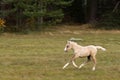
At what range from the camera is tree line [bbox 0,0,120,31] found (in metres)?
27.6

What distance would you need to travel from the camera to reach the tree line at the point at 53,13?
27.6 m

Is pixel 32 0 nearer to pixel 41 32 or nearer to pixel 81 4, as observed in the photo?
pixel 41 32

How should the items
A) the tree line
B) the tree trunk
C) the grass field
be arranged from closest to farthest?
1. the grass field
2. the tree line
3. the tree trunk

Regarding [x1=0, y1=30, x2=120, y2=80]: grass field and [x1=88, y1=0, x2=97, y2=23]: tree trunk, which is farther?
[x1=88, y1=0, x2=97, y2=23]: tree trunk

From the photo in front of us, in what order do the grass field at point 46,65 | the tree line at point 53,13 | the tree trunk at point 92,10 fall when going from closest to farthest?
the grass field at point 46,65 < the tree line at point 53,13 < the tree trunk at point 92,10

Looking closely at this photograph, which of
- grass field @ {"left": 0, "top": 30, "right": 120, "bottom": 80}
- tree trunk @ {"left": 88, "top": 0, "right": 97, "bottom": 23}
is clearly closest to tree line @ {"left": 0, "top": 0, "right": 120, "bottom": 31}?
tree trunk @ {"left": 88, "top": 0, "right": 97, "bottom": 23}

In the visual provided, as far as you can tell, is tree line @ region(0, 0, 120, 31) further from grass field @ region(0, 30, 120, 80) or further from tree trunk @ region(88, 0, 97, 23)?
grass field @ region(0, 30, 120, 80)

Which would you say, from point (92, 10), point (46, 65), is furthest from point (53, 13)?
point (46, 65)

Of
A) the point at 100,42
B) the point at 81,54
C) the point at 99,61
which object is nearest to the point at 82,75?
the point at 81,54

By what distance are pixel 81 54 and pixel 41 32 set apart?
52.3ft

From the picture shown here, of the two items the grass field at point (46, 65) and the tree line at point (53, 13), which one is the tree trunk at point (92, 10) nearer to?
the tree line at point (53, 13)

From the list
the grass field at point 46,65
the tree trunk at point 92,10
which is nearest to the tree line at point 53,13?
the tree trunk at point 92,10

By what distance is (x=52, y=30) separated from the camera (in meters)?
29.3

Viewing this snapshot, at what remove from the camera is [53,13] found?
28.3 metres
